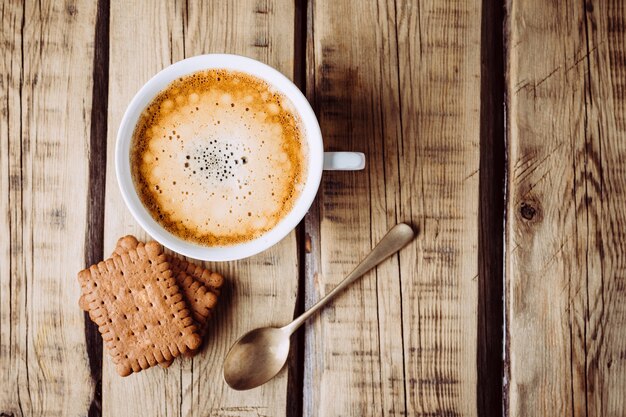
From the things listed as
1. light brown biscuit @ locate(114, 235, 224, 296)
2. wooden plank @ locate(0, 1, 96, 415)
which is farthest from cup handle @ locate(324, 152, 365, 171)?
wooden plank @ locate(0, 1, 96, 415)

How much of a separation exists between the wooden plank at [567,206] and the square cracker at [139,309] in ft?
1.95

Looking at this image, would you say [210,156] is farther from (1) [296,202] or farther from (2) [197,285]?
(2) [197,285]

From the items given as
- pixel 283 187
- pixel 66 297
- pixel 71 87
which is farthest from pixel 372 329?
pixel 71 87

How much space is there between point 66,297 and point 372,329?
21.9 inches

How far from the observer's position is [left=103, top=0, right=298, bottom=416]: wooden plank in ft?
3.46

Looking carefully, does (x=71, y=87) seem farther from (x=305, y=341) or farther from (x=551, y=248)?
(x=551, y=248)

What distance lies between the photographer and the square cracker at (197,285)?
3.35 feet

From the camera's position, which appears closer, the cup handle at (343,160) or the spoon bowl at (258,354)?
the cup handle at (343,160)

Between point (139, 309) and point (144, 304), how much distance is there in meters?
0.01

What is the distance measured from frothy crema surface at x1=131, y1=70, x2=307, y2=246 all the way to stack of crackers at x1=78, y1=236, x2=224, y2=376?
0.15m

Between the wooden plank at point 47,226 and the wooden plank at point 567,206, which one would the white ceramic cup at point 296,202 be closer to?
the wooden plank at point 47,226

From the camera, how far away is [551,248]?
107cm

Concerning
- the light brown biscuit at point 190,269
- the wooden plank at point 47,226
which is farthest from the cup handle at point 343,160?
the wooden plank at point 47,226

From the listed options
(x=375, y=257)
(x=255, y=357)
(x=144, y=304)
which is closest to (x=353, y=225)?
(x=375, y=257)
